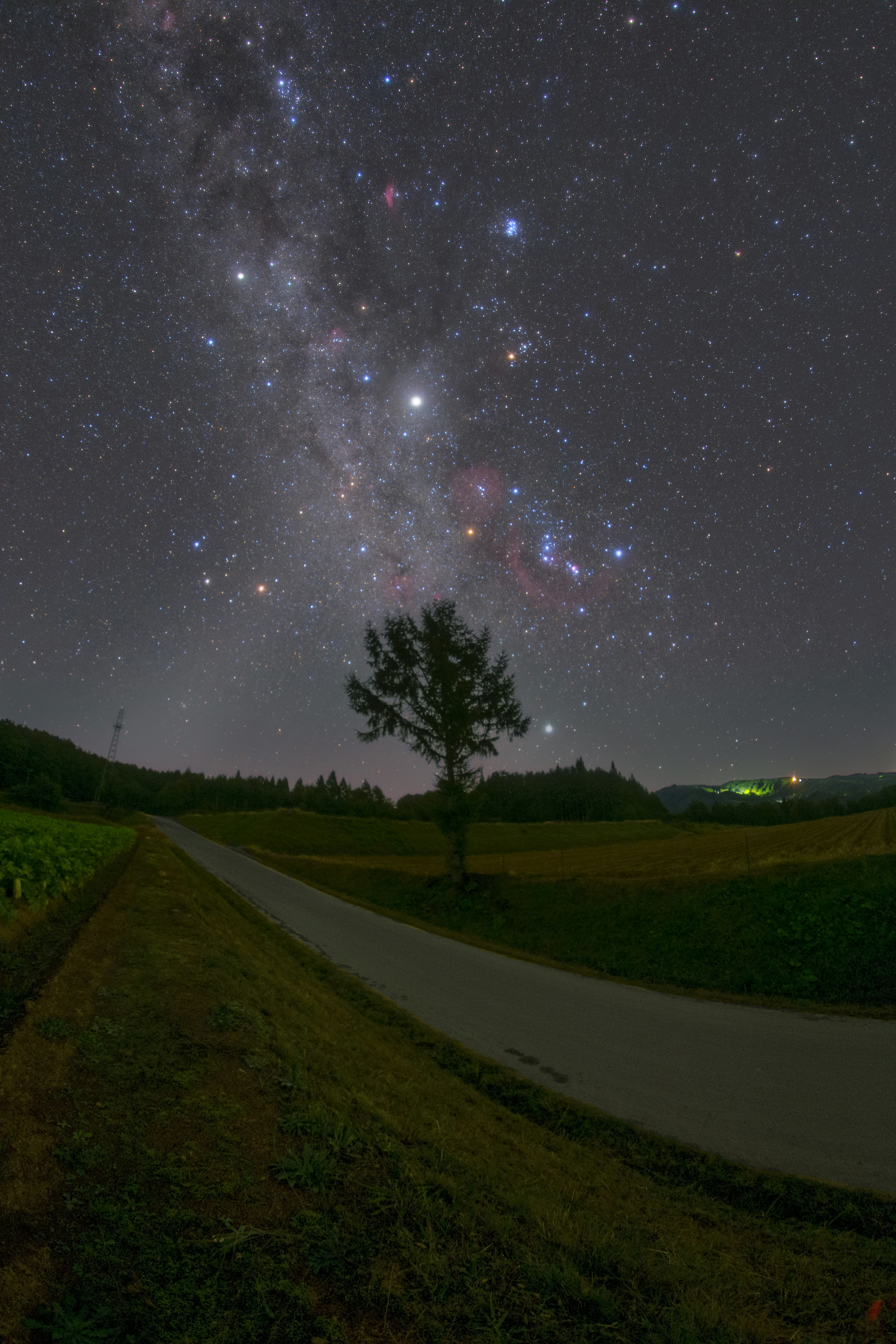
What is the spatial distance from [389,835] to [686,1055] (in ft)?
155

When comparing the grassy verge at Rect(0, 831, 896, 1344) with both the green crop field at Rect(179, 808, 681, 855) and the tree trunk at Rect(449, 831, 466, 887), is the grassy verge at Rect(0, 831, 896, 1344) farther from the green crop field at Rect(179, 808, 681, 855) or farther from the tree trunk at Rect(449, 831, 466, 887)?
the green crop field at Rect(179, 808, 681, 855)

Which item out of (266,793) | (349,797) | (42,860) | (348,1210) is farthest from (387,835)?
(266,793)

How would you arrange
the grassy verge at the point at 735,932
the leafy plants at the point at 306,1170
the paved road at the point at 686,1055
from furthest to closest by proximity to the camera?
the grassy verge at the point at 735,932
the paved road at the point at 686,1055
the leafy plants at the point at 306,1170

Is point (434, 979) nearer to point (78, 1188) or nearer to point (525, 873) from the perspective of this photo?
point (78, 1188)

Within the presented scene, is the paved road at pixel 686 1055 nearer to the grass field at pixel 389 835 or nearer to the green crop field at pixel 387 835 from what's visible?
the grass field at pixel 389 835

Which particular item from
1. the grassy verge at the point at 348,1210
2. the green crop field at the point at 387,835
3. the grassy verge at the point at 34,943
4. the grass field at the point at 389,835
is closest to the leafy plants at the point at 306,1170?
the grassy verge at the point at 348,1210

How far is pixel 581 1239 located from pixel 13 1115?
12.0 feet

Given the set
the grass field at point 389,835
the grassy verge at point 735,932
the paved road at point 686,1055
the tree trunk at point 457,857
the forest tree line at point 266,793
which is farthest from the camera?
the forest tree line at point 266,793

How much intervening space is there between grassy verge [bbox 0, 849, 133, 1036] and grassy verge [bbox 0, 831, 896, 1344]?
293 mm

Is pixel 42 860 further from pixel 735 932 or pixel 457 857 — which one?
pixel 735 932

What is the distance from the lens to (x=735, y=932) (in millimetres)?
12320

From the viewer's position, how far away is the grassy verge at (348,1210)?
2.45m

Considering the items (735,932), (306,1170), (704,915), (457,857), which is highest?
(306,1170)

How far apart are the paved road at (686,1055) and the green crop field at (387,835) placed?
3300 cm
